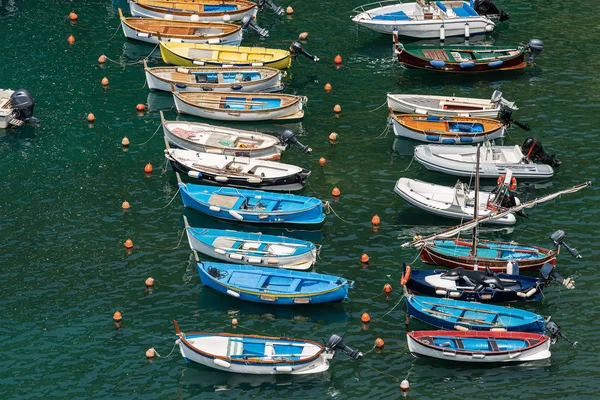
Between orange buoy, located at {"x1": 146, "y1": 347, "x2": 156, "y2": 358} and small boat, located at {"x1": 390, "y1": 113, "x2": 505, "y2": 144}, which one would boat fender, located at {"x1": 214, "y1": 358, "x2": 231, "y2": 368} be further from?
small boat, located at {"x1": 390, "y1": 113, "x2": 505, "y2": 144}

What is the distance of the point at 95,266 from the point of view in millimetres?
64438

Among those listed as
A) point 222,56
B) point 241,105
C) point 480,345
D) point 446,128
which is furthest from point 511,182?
point 222,56

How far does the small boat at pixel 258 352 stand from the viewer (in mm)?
55281

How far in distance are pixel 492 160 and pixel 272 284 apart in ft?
71.4

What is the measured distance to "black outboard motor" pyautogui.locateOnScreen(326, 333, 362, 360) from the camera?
55844mm

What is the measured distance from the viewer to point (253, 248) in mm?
64938

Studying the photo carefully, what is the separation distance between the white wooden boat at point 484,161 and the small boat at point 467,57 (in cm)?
1347

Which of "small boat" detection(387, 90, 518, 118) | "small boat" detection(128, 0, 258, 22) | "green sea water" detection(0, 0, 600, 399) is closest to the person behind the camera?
"green sea water" detection(0, 0, 600, 399)

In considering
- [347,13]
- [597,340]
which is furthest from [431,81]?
[597,340]

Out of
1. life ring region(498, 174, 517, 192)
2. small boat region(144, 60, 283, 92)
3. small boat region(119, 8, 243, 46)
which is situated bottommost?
life ring region(498, 174, 517, 192)

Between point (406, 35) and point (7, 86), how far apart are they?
35364 mm

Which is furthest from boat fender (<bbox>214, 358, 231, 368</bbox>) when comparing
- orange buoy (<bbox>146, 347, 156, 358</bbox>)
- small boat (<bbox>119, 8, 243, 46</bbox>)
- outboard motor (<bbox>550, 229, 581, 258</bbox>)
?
small boat (<bbox>119, 8, 243, 46</bbox>)

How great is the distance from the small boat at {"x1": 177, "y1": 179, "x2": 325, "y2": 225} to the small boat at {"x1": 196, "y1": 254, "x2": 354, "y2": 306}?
5940 mm

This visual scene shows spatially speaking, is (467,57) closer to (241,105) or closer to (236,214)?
(241,105)
